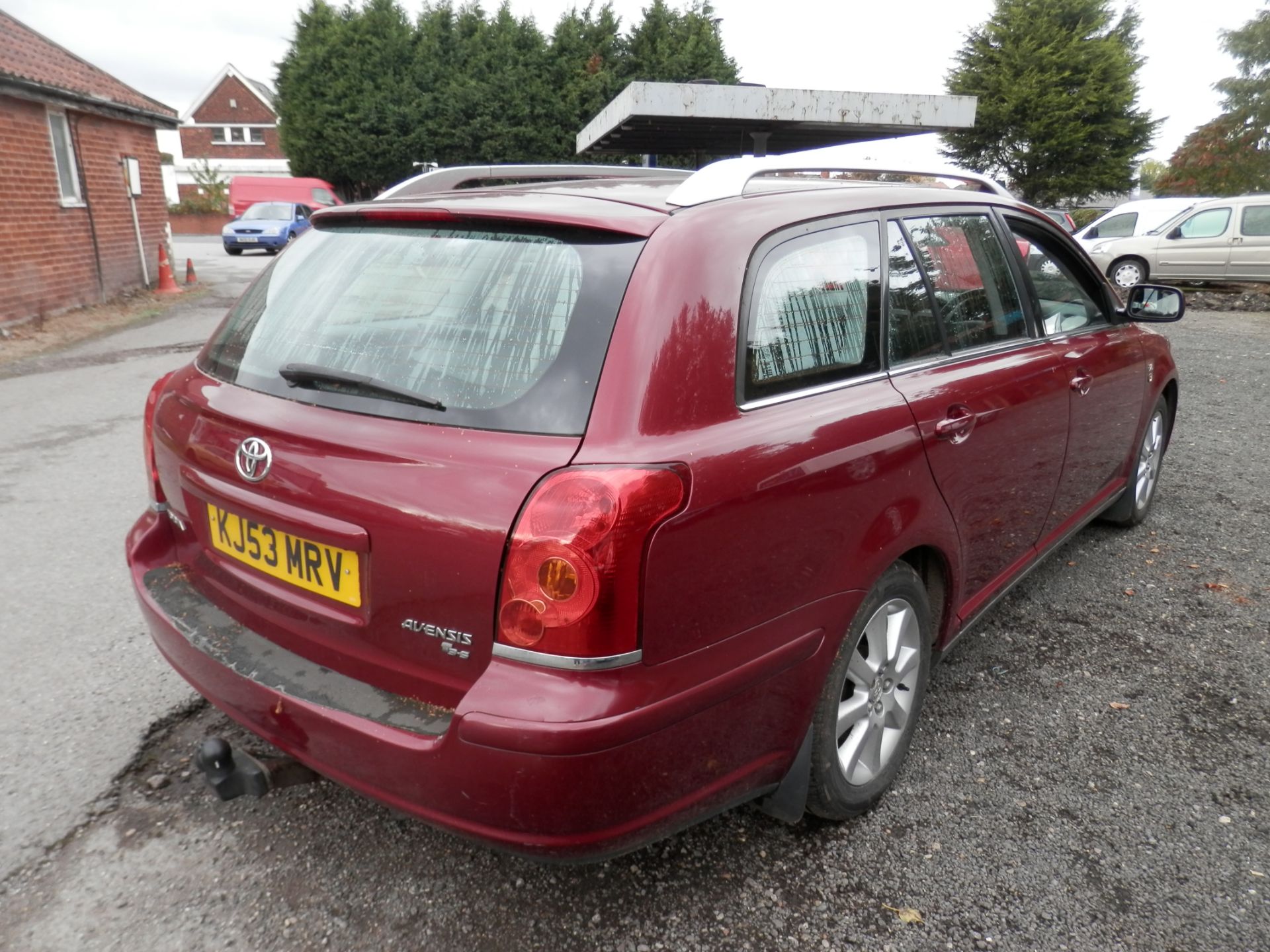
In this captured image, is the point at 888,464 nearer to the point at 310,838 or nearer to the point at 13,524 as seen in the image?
the point at 310,838

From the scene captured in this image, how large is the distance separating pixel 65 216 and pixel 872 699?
1421cm

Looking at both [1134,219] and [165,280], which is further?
[1134,219]

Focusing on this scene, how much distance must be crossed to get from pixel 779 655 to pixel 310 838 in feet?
4.35

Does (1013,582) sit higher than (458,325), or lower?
lower

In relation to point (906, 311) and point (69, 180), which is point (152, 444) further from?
point (69, 180)

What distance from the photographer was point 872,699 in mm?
2498

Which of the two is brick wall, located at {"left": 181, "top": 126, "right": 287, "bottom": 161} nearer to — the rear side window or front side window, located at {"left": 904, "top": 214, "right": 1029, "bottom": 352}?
front side window, located at {"left": 904, "top": 214, "right": 1029, "bottom": 352}

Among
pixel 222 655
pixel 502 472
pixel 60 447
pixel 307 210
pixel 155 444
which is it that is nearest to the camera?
pixel 502 472

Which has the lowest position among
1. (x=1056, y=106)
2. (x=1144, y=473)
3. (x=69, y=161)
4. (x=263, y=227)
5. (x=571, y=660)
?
(x=1144, y=473)

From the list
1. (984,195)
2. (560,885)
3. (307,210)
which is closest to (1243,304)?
(984,195)

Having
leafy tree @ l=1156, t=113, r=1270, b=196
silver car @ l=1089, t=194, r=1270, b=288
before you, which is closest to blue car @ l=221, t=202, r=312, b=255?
silver car @ l=1089, t=194, r=1270, b=288

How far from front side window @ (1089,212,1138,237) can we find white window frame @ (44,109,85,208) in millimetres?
17939

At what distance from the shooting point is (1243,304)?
629 inches

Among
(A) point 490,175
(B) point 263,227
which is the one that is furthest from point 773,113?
(B) point 263,227
